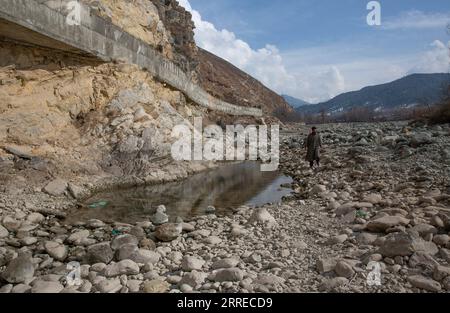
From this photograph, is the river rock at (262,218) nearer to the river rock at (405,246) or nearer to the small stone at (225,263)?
the small stone at (225,263)

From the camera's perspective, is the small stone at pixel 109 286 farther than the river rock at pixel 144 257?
No

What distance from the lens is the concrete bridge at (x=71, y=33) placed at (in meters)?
6.61

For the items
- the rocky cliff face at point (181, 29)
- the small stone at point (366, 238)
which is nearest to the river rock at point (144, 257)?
the small stone at point (366, 238)

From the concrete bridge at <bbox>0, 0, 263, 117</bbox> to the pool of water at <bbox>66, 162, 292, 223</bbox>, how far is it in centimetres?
377

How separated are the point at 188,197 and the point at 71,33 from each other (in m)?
4.90

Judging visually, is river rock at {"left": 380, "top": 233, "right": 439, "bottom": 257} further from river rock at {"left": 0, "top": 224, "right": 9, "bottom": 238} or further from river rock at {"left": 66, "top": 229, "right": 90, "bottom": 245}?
river rock at {"left": 0, "top": 224, "right": 9, "bottom": 238}

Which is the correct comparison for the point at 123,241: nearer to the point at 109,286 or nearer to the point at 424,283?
the point at 109,286

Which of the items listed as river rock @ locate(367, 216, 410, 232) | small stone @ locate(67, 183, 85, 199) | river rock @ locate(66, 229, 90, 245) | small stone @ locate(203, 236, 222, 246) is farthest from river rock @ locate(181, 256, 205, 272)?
small stone @ locate(67, 183, 85, 199)

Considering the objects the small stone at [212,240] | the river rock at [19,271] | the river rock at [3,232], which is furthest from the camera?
the river rock at [3,232]

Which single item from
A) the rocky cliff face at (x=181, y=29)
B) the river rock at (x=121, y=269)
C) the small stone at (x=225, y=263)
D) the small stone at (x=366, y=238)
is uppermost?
the rocky cliff face at (x=181, y=29)

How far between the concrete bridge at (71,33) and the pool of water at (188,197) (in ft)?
12.4

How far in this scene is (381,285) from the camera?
10.8 feet
